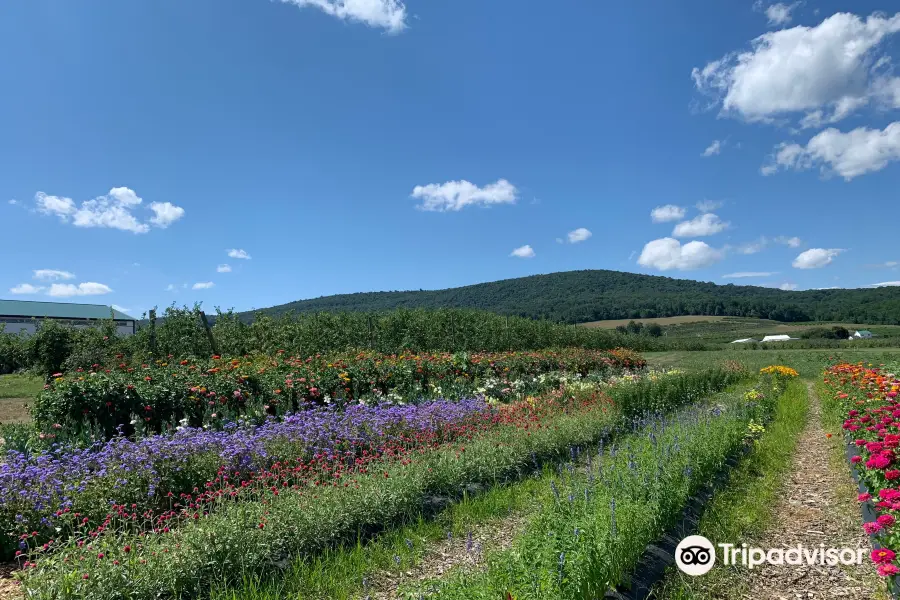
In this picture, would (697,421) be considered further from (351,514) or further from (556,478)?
(351,514)

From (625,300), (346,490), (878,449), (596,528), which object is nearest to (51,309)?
(346,490)

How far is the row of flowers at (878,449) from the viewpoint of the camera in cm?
307

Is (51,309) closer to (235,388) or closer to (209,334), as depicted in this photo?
(209,334)

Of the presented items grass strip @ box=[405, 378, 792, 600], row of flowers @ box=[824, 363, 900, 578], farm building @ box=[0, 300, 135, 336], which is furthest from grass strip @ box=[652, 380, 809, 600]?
farm building @ box=[0, 300, 135, 336]

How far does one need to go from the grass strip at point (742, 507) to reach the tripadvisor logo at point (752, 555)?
80 mm

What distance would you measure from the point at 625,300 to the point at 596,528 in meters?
67.0

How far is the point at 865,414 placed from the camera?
20.0 ft

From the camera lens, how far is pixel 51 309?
47469 millimetres

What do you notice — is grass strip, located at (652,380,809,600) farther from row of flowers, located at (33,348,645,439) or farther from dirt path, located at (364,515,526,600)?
row of flowers, located at (33,348,645,439)

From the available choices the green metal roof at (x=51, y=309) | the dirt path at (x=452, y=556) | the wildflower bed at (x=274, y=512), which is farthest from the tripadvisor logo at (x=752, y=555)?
the green metal roof at (x=51, y=309)

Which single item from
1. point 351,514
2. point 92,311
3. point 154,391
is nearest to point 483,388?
point 154,391

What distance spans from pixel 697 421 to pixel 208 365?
24.3 feet

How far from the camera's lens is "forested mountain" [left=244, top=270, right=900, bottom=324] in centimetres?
5600

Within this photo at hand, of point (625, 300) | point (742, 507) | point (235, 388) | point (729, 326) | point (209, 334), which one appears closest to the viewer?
point (742, 507)
